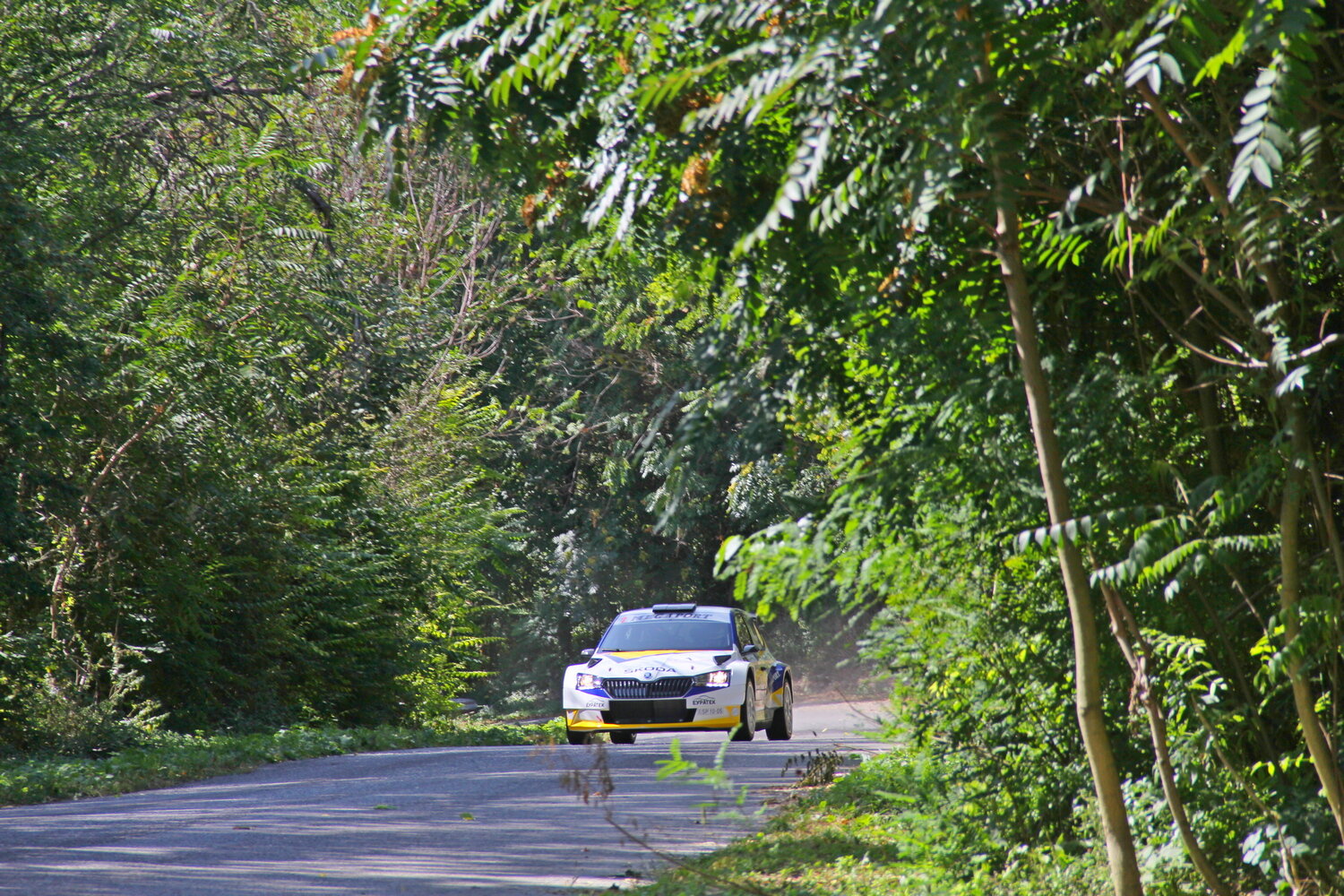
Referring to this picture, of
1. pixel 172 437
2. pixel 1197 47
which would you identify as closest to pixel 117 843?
pixel 1197 47

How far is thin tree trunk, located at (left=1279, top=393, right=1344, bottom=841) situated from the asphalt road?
9.05ft

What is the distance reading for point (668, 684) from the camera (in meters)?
15.5

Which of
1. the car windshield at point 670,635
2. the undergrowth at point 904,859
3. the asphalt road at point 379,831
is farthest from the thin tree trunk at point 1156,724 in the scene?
the car windshield at point 670,635

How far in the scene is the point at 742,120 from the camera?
460 centimetres

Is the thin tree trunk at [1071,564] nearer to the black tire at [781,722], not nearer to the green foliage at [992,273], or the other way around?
the green foliage at [992,273]

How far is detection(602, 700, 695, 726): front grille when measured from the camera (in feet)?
50.8

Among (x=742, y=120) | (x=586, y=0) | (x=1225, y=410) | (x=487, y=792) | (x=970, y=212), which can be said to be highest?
(x=586, y=0)

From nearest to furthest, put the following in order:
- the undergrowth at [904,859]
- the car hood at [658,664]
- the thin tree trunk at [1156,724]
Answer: the thin tree trunk at [1156,724] → the undergrowth at [904,859] → the car hood at [658,664]

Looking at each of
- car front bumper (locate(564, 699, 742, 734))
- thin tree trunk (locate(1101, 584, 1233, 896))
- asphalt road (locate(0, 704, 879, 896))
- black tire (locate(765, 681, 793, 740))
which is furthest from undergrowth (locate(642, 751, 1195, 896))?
black tire (locate(765, 681, 793, 740))

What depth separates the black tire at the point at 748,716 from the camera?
15.9 m

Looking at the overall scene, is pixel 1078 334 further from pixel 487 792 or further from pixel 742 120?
pixel 487 792

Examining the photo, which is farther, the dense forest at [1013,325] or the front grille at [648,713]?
the front grille at [648,713]

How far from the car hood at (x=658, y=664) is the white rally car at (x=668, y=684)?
10 millimetres

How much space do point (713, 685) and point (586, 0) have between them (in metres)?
12.0
